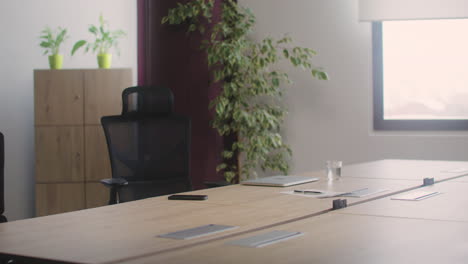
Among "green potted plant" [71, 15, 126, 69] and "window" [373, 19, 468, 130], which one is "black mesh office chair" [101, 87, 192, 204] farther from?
"window" [373, 19, 468, 130]

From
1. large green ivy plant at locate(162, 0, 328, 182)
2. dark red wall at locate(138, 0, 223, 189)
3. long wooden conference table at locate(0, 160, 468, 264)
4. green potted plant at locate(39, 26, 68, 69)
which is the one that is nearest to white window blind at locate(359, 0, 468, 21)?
large green ivy plant at locate(162, 0, 328, 182)

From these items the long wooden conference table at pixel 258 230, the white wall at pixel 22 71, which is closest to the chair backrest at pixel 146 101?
the long wooden conference table at pixel 258 230

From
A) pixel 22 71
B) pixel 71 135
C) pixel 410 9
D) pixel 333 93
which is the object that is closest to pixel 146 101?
pixel 71 135

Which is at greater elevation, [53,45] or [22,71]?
[53,45]

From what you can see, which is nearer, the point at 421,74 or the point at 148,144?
the point at 148,144

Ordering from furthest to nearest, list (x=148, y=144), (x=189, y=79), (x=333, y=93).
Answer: (x=189, y=79)
(x=333, y=93)
(x=148, y=144)

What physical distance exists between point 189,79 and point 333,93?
1.33 m

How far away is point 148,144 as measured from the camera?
13.0 ft

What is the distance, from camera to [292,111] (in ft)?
19.4

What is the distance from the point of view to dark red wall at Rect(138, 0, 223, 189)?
237 inches

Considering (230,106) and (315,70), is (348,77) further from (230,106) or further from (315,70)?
(230,106)

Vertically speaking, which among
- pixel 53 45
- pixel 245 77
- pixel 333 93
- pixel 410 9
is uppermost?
pixel 410 9

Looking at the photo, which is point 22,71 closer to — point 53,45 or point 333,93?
point 53,45

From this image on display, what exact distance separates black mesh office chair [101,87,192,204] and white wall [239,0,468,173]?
2012 mm
